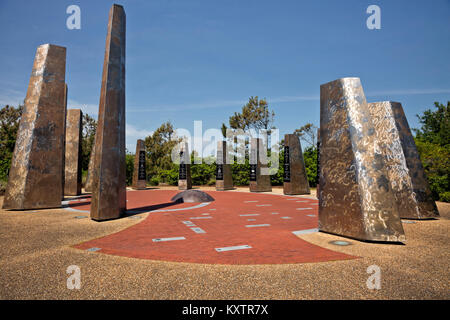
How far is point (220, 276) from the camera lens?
3.66 metres

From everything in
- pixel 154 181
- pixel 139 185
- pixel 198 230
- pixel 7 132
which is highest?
pixel 7 132

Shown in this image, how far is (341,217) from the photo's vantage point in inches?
231

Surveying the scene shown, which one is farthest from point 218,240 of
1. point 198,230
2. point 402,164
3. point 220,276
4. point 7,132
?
point 7,132

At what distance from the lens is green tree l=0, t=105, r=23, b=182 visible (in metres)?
18.2

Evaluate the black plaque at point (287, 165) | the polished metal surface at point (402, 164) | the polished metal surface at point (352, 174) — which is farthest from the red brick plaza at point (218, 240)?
the black plaque at point (287, 165)

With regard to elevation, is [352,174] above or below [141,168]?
below

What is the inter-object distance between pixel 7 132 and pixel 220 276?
2973 cm

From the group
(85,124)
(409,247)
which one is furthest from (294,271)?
(85,124)

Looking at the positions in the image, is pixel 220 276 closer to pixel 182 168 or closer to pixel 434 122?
pixel 182 168

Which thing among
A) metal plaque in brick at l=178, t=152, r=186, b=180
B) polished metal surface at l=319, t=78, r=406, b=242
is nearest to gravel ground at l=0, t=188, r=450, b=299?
polished metal surface at l=319, t=78, r=406, b=242

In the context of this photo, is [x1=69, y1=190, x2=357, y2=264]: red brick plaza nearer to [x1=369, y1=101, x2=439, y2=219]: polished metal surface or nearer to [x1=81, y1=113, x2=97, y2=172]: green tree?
[x1=369, y1=101, x2=439, y2=219]: polished metal surface

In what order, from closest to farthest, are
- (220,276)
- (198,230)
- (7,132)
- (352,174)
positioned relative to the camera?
(220,276) < (352,174) < (198,230) < (7,132)
